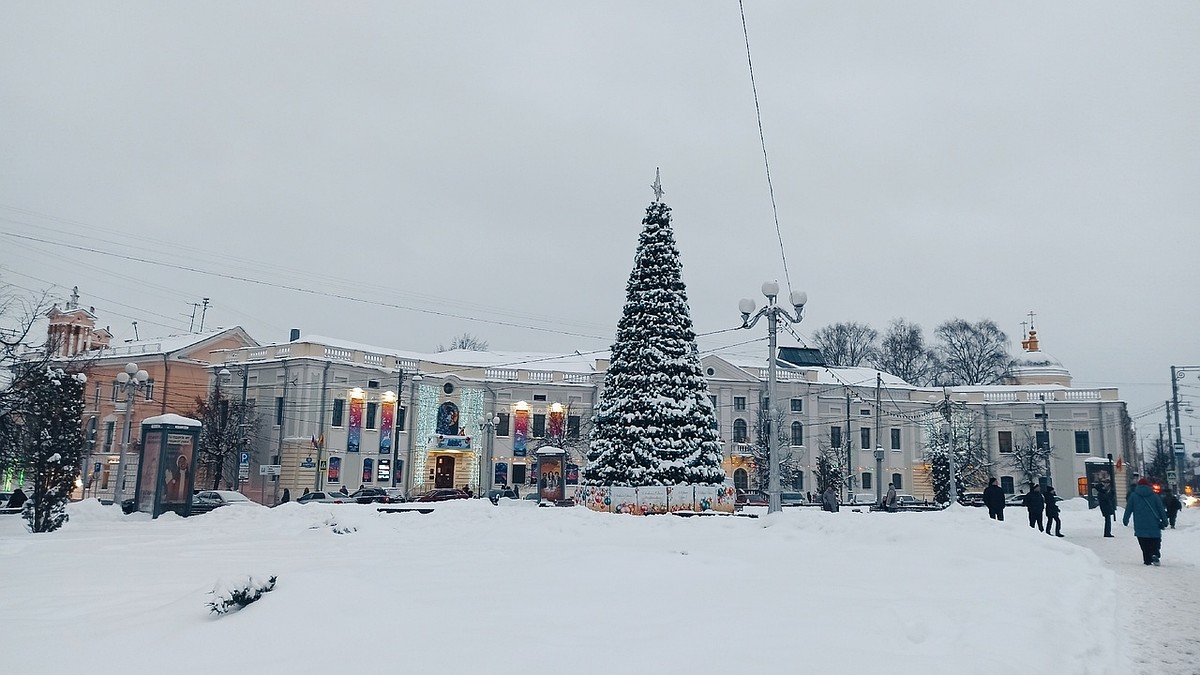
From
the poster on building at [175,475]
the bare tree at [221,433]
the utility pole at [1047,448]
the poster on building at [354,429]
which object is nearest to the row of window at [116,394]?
the bare tree at [221,433]

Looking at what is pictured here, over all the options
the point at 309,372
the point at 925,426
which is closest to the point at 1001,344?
the point at 925,426

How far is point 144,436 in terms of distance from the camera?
2745 cm

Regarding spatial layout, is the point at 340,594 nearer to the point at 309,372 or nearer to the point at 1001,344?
the point at 309,372

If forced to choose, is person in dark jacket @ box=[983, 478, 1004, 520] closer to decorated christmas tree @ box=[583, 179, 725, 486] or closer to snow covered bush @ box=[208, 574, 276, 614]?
decorated christmas tree @ box=[583, 179, 725, 486]

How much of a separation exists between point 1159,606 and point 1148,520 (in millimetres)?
5629


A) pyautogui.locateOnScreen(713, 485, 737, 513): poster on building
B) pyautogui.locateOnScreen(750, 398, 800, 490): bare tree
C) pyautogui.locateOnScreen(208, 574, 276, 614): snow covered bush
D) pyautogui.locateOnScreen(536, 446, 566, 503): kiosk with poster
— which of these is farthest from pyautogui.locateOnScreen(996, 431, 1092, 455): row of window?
pyautogui.locateOnScreen(208, 574, 276, 614): snow covered bush

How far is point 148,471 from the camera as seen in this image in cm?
2764

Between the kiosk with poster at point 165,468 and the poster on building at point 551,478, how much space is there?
16752 mm

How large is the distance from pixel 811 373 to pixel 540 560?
199 ft

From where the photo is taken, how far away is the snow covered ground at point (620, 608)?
20.6 ft

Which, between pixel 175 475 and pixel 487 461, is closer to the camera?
pixel 175 475

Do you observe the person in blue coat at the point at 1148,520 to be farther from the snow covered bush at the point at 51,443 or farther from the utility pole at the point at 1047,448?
the utility pole at the point at 1047,448

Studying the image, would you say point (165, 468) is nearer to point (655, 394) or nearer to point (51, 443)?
point (51, 443)

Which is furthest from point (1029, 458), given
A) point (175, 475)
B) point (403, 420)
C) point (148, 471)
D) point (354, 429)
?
point (148, 471)
